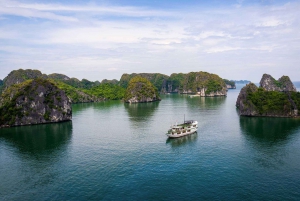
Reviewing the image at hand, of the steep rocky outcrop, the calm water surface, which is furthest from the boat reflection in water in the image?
the steep rocky outcrop

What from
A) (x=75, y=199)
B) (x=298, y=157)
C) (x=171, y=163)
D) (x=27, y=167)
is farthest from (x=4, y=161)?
(x=298, y=157)

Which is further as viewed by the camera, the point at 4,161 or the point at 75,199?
the point at 4,161

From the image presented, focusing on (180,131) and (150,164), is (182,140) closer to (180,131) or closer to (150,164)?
(180,131)

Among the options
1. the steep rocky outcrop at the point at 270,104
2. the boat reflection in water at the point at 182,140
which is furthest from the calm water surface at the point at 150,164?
the steep rocky outcrop at the point at 270,104

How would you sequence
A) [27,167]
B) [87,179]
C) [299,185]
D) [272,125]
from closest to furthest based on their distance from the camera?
[299,185], [87,179], [27,167], [272,125]

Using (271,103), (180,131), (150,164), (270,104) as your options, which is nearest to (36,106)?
(180,131)

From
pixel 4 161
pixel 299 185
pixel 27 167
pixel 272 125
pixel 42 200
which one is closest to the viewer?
pixel 42 200

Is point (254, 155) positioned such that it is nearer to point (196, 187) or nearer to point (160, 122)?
point (196, 187)
